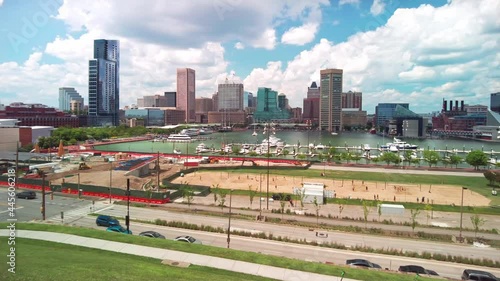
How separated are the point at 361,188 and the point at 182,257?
3063 centimetres

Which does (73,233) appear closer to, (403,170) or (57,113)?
(403,170)

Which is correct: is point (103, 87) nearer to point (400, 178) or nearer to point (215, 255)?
point (400, 178)

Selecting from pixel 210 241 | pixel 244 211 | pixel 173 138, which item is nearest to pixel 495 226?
pixel 244 211

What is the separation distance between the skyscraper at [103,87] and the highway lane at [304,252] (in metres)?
171

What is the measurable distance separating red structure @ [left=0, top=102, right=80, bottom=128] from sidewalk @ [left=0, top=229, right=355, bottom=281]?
113 meters

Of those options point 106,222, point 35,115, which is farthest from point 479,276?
point 35,115

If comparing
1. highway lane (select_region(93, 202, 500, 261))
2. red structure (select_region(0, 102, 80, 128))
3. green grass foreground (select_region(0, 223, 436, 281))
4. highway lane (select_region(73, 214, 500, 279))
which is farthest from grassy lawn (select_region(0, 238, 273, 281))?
red structure (select_region(0, 102, 80, 128))

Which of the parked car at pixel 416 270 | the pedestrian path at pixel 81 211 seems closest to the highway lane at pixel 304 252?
the parked car at pixel 416 270

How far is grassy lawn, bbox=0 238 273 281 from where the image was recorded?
39.9 ft

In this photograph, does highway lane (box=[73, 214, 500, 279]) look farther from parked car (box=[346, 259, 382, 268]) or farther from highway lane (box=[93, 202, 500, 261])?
highway lane (box=[93, 202, 500, 261])

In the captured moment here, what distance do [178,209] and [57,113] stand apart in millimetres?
125930

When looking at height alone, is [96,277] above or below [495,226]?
above

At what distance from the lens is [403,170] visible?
58812mm

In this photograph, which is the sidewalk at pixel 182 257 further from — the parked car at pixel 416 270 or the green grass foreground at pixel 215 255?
the parked car at pixel 416 270
